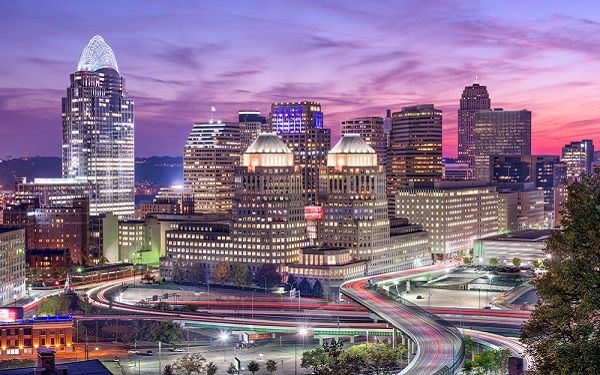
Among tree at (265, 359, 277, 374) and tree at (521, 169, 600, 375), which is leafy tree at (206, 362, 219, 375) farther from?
tree at (521, 169, 600, 375)

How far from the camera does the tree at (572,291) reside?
47.4 metres

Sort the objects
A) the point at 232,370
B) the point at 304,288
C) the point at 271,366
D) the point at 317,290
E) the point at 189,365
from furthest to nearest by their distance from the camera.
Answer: the point at 304,288, the point at 317,290, the point at 271,366, the point at 189,365, the point at 232,370

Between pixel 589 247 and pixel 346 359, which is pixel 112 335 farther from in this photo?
pixel 589 247

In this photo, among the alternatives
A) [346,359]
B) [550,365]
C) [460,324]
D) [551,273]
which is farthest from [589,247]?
[460,324]

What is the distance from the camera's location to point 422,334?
118 m

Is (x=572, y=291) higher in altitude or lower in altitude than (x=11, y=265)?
higher

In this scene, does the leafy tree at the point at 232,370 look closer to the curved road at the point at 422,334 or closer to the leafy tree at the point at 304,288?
the curved road at the point at 422,334

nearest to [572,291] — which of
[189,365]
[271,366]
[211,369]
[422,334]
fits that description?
[422,334]

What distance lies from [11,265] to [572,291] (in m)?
154

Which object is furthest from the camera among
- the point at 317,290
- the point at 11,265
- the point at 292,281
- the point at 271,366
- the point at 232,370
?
the point at 292,281

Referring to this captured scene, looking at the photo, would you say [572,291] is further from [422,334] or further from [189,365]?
[189,365]

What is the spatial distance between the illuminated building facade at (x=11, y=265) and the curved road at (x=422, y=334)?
66252 millimetres

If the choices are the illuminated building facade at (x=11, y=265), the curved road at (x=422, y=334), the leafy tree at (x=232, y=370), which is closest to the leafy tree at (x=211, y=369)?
the leafy tree at (x=232, y=370)

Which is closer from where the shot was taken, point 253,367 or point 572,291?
point 572,291
